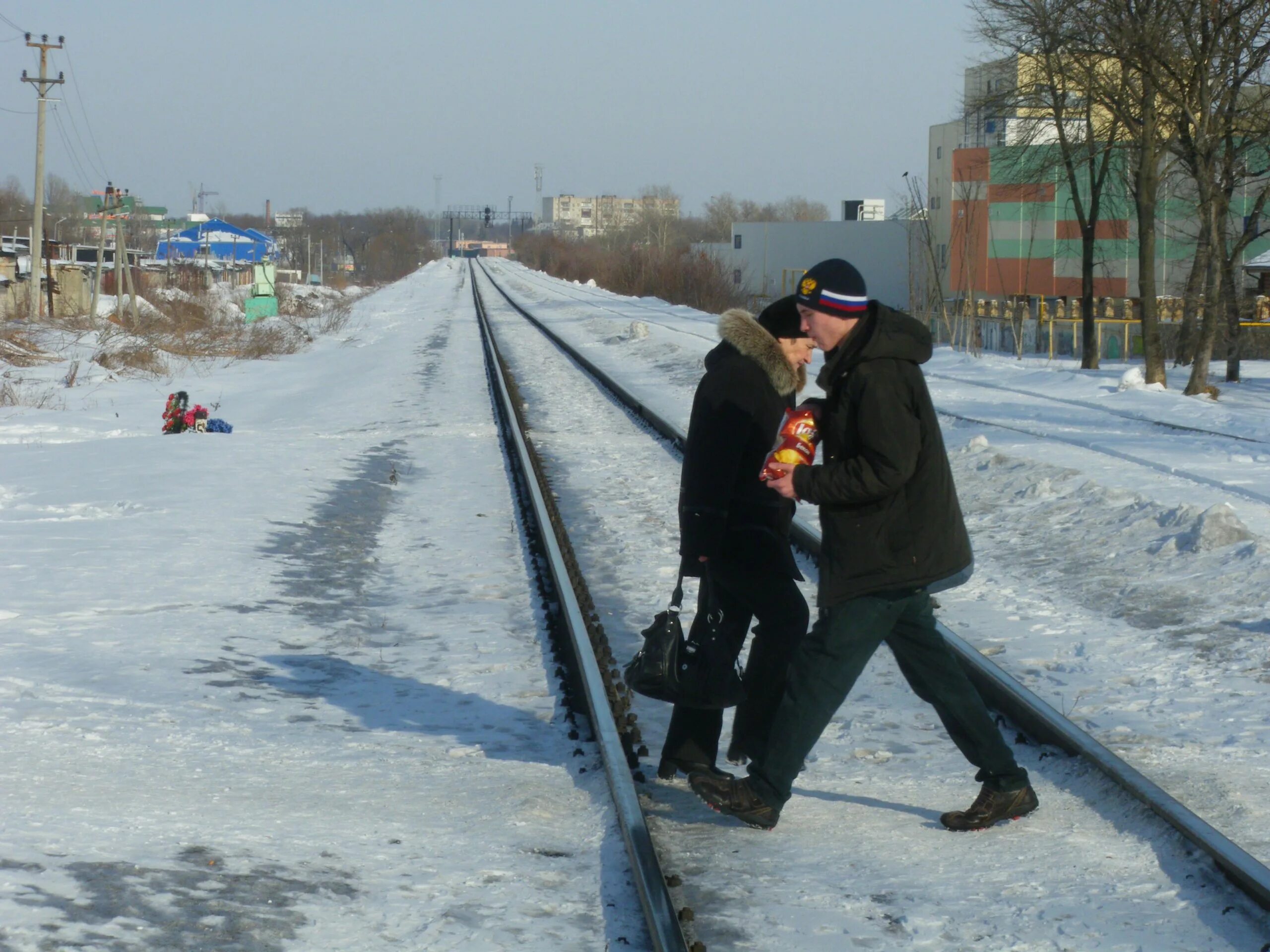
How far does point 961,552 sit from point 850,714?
1.71 metres

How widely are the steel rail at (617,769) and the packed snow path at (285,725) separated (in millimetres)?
97

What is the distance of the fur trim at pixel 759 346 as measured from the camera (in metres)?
4.55

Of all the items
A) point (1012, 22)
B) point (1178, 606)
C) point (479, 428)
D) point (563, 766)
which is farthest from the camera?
point (1012, 22)

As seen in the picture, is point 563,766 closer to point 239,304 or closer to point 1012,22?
point 1012,22

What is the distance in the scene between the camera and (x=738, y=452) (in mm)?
4555

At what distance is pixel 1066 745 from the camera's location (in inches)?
207

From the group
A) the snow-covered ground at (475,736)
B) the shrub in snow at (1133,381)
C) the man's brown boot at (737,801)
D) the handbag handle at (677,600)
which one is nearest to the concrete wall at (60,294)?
the shrub in snow at (1133,381)

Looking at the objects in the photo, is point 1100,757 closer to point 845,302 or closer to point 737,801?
point 737,801

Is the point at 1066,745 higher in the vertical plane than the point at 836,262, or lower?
lower

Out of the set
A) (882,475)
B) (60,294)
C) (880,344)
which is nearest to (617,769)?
(882,475)

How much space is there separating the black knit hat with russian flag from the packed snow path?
1804 mm

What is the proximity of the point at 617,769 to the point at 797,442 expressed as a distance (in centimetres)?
145

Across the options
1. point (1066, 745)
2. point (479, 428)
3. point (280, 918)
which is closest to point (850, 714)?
point (1066, 745)

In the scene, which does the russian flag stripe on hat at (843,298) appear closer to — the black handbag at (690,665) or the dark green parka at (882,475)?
the dark green parka at (882,475)
